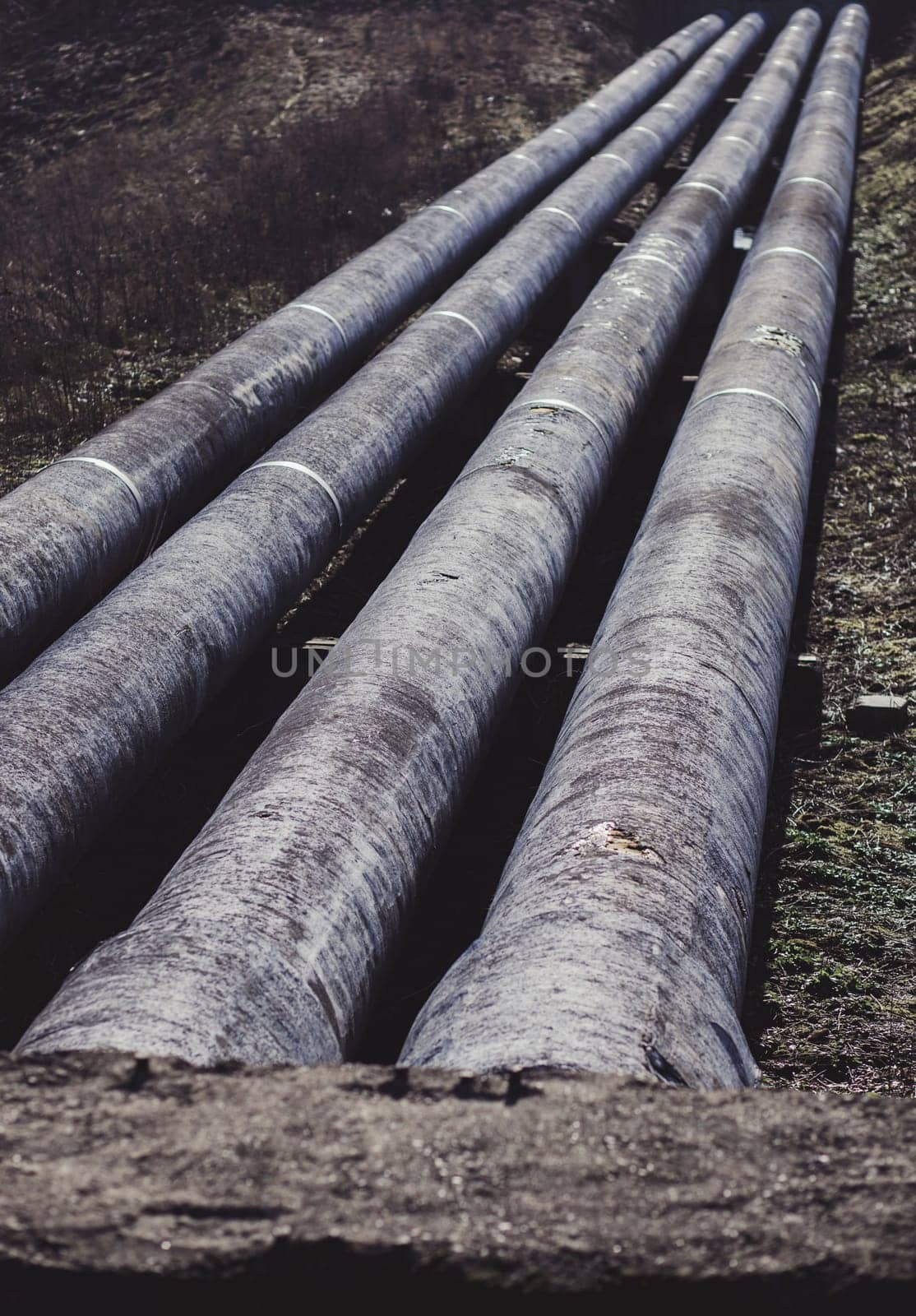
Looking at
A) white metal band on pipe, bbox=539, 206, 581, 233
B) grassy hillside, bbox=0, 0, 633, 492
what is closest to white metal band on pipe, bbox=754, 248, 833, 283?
white metal band on pipe, bbox=539, 206, 581, 233

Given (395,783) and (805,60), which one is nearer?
(395,783)

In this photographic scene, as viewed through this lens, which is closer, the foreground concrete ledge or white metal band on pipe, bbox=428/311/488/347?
the foreground concrete ledge

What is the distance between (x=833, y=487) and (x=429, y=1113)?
267 inches

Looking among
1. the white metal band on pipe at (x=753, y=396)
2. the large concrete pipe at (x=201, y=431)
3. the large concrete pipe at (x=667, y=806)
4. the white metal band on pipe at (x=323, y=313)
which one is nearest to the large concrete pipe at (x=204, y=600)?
the large concrete pipe at (x=201, y=431)

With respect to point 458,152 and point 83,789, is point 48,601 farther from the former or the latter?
point 458,152

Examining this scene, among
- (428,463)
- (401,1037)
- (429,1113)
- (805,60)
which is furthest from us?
(805,60)

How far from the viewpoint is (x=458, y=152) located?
1569 cm

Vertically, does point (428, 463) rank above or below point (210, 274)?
below

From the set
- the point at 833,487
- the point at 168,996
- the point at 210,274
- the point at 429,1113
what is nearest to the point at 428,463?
the point at 833,487

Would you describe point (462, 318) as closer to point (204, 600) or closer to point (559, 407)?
point (559, 407)

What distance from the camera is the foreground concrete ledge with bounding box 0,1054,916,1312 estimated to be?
1.80 m

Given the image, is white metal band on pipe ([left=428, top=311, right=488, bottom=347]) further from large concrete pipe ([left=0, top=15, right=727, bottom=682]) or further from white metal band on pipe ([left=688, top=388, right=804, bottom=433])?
white metal band on pipe ([left=688, top=388, right=804, bottom=433])

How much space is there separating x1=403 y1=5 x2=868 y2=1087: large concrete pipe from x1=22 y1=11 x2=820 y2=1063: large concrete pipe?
1.22 ft

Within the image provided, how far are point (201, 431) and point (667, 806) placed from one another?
442cm
